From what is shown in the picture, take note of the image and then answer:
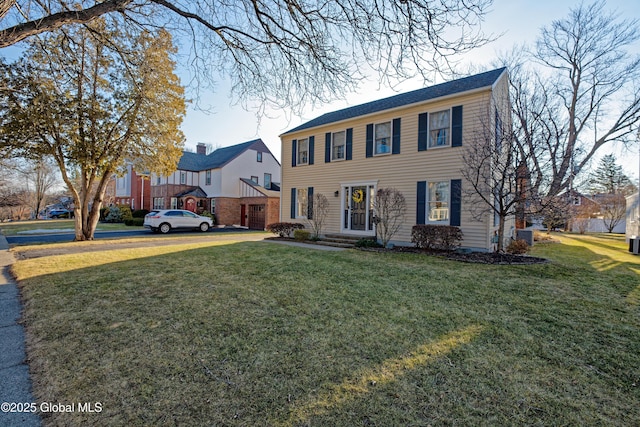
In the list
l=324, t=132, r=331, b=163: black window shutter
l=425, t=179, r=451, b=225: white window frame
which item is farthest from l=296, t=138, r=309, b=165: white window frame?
l=425, t=179, r=451, b=225: white window frame

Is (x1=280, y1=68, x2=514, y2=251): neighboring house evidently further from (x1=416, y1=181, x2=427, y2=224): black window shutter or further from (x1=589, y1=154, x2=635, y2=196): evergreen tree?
(x1=589, y1=154, x2=635, y2=196): evergreen tree

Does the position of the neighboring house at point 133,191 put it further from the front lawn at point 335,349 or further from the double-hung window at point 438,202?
the double-hung window at point 438,202

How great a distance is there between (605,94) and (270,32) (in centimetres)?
2170

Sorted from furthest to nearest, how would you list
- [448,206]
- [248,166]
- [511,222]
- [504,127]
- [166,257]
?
[248,166], [511,222], [448,206], [504,127], [166,257]

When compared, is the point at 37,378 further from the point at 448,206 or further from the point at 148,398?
the point at 448,206

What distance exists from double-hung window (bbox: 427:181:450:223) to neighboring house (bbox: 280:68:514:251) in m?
0.03

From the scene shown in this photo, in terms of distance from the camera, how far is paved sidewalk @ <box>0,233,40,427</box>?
2.21m

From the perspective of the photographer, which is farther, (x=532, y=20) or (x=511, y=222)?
(x=511, y=222)

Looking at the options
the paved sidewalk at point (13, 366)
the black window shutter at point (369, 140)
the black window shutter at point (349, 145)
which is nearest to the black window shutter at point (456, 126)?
the black window shutter at point (369, 140)

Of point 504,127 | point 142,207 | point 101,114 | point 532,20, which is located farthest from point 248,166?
point 532,20

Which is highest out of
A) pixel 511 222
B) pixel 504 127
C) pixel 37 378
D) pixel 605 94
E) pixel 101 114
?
pixel 605 94

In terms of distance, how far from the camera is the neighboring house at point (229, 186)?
76.9ft

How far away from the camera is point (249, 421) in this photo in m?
2.12

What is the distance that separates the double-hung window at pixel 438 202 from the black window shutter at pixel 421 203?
0.15m
